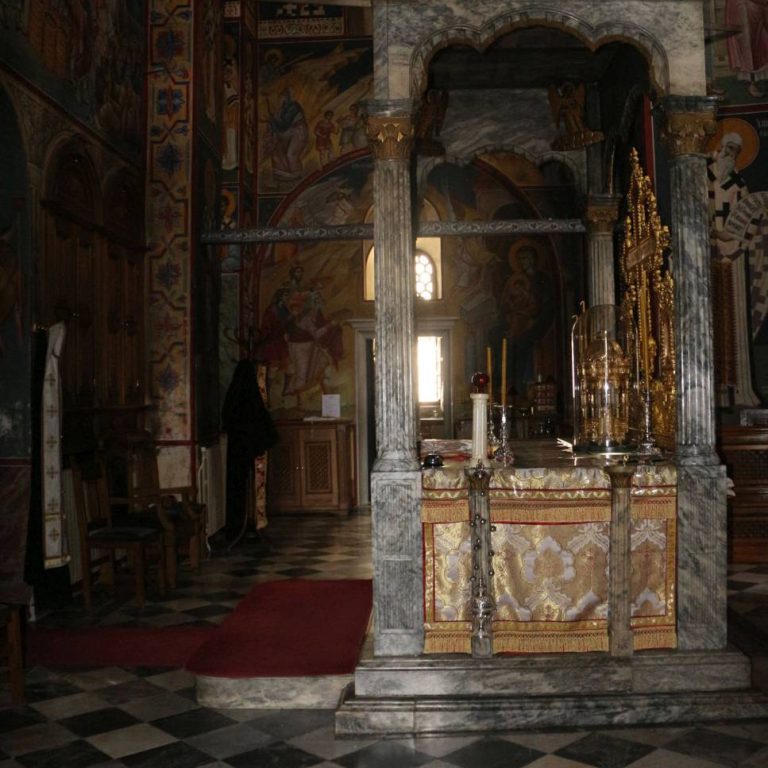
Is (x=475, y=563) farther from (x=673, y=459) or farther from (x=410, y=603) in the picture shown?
(x=673, y=459)

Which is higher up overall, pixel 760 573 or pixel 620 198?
pixel 620 198

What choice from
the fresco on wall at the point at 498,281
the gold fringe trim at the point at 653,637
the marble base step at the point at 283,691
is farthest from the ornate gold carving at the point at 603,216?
the fresco on wall at the point at 498,281

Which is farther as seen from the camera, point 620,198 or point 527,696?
point 620,198

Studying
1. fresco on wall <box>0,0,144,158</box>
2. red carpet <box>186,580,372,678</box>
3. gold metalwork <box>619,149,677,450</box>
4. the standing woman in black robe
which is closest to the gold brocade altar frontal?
red carpet <box>186,580,372,678</box>

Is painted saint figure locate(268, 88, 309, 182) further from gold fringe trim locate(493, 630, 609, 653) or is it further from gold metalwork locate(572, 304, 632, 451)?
gold fringe trim locate(493, 630, 609, 653)

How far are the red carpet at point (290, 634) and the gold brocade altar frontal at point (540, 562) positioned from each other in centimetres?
70

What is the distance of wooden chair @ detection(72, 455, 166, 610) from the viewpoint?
270 inches

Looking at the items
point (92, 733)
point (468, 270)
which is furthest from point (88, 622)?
point (468, 270)

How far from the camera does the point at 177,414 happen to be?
9297 mm

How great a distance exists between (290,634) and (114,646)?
1.26 meters

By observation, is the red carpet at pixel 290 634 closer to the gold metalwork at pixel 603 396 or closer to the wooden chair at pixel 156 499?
the wooden chair at pixel 156 499

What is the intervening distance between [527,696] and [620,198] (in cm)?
403

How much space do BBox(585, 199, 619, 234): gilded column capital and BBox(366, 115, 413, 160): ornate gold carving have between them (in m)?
2.73

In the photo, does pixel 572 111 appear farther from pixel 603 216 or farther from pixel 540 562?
pixel 540 562
